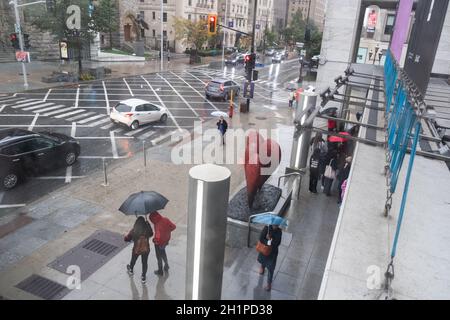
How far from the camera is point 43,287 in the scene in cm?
787

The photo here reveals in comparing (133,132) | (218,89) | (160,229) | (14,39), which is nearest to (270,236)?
(160,229)

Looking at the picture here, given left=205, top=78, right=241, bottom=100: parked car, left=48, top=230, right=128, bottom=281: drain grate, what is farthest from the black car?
left=205, top=78, right=241, bottom=100: parked car

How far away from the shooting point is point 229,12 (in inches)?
3051

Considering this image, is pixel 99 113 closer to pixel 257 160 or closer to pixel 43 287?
pixel 257 160

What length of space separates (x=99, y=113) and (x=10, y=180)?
11425mm

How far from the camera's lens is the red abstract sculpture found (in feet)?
33.0

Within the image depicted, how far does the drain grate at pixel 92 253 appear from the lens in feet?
28.0

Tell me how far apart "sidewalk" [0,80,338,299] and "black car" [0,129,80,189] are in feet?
5.31

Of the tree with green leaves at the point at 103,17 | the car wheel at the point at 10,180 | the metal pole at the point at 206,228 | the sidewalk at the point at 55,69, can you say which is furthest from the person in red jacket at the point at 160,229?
the tree with green leaves at the point at 103,17

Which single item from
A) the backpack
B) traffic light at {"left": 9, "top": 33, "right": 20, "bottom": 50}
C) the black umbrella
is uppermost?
traffic light at {"left": 9, "top": 33, "right": 20, "bottom": 50}

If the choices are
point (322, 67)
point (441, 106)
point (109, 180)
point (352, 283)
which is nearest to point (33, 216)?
point (109, 180)

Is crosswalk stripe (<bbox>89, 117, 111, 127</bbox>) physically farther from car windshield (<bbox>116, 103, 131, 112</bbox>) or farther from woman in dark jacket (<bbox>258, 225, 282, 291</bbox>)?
woman in dark jacket (<bbox>258, 225, 282, 291</bbox>)
